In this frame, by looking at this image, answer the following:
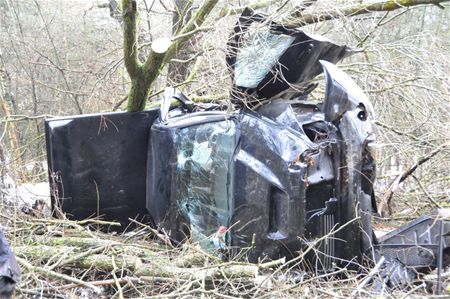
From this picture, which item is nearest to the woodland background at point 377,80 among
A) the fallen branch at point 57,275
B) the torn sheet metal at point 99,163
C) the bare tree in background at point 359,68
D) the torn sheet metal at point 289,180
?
the bare tree in background at point 359,68

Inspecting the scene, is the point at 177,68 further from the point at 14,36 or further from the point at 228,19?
the point at 14,36

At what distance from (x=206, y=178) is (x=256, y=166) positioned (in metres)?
0.61

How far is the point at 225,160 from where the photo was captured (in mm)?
3898

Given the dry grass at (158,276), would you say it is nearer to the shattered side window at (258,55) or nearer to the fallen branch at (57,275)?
the fallen branch at (57,275)

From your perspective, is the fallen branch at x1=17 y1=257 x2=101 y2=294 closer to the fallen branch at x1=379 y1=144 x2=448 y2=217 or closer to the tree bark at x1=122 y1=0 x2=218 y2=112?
the tree bark at x1=122 y1=0 x2=218 y2=112

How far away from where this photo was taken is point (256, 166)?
3615 mm

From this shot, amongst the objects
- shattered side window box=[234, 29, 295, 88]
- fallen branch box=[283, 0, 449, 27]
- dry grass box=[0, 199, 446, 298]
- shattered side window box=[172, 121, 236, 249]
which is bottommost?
dry grass box=[0, 199, 446, 298]

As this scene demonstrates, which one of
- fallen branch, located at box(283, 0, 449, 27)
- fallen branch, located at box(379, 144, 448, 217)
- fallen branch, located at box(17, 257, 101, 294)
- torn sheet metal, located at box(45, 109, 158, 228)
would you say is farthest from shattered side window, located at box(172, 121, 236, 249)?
fallen branch, located at box(379, 144, 448, 217)

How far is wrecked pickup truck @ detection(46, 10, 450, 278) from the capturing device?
346cm

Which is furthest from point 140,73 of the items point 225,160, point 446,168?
point 446,168

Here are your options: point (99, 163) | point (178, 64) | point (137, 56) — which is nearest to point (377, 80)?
point (178, 64)

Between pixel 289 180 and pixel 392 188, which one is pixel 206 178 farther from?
pixel 392 188

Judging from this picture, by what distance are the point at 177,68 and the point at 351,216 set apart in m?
4.52

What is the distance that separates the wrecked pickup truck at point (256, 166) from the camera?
346cm
